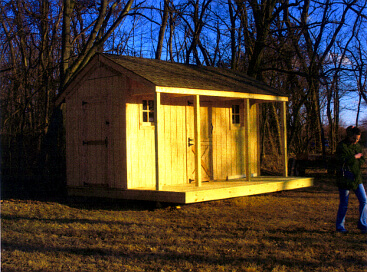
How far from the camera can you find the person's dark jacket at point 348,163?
22.3ft

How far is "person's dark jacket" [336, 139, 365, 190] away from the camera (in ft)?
22.3

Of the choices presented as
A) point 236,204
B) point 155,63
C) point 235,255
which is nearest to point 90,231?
point 235,255

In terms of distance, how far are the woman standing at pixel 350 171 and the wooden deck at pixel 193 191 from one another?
2.98 metres

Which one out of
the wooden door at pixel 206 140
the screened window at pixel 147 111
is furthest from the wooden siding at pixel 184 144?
the screened window at pixel 147 111

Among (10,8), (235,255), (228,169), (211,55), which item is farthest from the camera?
(211,55)

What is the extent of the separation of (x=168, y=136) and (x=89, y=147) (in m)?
2.04

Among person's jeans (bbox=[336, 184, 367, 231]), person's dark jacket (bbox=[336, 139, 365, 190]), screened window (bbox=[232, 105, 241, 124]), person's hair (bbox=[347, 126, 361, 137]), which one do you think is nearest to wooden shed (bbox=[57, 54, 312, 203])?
screened window (bbox=[232, 105, 241, 124])

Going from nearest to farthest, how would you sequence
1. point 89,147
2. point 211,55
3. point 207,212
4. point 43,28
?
point 207,212 → point 89,147 → point 43,28 → point 211,55

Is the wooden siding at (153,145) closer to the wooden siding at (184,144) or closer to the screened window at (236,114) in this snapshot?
the wooden siding at (184,144)

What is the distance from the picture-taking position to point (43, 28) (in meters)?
15.6

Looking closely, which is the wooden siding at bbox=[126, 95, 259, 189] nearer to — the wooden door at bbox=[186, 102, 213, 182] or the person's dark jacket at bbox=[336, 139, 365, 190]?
the wooden door at bbox=[186, 102, 213, 182]

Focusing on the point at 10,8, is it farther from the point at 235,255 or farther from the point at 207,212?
the point at 235,255

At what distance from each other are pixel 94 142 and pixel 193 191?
10.3 feet

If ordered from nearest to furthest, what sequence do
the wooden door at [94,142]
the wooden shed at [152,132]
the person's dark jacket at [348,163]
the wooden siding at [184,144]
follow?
the person's dark jacket at [348,163]
the wooden shed at [152,132]
the wooden siding at [184,144]
the wooden door at [94,142]
